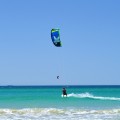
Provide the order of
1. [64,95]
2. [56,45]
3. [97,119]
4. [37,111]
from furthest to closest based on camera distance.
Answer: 1. [64,95]
2. [56,45]
3. [37,111]
4. [97,119]

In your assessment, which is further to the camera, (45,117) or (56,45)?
(56,45)

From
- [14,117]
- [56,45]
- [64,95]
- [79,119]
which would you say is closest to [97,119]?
[79,119]

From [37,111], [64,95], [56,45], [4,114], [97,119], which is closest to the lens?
[97,119]

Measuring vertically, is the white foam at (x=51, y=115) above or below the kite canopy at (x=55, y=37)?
below

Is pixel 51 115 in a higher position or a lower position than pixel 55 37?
lower

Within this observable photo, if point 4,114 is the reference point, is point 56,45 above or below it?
above

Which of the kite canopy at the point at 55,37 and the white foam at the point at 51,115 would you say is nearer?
the white foam at the point at 51,115

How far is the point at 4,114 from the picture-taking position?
20016 mm

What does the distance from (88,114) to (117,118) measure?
2.16 metres

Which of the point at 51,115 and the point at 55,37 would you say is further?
the point at 55,37

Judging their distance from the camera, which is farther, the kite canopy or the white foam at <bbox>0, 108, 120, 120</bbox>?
the kite canopy

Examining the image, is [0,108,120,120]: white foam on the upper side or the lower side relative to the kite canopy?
lower

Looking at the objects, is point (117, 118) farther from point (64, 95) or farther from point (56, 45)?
point (64, 95)

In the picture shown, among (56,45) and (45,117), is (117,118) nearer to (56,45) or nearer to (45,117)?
(45,117)
